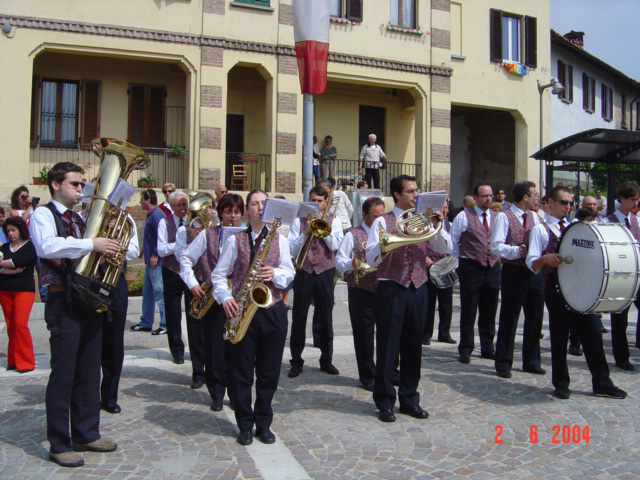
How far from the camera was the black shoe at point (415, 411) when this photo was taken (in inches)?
227

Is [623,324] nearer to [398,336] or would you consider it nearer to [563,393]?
[563,393]

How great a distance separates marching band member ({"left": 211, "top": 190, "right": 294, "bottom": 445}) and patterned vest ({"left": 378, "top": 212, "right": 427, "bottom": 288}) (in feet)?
3.20

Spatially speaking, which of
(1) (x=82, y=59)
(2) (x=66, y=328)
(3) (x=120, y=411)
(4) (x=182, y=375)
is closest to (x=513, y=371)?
(4) (x=182, y=375)

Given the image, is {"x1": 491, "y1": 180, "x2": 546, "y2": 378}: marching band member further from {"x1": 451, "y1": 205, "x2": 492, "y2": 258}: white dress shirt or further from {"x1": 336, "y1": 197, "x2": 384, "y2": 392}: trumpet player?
{"x1": 336, "y1": 197, "x2": 384, "y2": 392}: trumpet player

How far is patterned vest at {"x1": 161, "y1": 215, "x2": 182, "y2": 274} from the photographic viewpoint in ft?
25.1

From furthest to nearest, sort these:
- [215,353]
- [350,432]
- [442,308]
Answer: [442,308]
[215,353]
[350,432]

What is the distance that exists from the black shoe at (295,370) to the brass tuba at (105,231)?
9.08ft

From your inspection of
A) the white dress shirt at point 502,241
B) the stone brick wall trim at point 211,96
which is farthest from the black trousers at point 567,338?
the stone brick wall trim at point 211,96

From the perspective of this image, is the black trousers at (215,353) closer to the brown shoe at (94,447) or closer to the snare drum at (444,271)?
the brown shoe at (94,447)

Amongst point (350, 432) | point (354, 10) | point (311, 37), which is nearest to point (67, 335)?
point (350, 432)

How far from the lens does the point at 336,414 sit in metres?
5.91

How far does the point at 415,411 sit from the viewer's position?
5.79 metres

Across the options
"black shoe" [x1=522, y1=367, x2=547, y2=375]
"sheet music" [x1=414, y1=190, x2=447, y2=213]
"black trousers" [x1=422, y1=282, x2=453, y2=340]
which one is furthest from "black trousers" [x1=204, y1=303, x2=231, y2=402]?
"black trousers" [x1=422, y1=282, x2=453, y2=340]

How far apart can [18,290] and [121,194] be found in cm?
323
